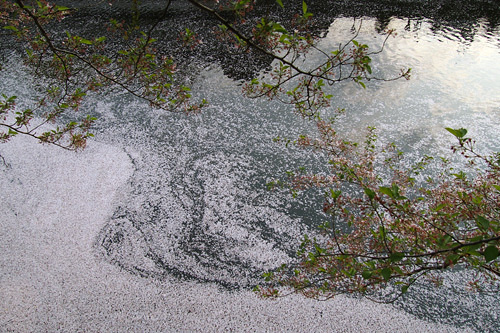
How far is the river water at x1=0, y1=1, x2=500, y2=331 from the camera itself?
1.79 meters

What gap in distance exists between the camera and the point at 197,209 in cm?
238

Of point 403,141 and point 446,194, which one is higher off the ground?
point 446,194

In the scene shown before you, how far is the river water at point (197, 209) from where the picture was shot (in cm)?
179

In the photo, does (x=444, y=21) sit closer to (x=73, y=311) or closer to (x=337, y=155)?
(x=337, y=155)

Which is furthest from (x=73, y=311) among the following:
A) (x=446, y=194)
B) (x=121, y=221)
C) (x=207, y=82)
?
(x=207, y=82)

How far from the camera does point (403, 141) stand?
2.84 meters

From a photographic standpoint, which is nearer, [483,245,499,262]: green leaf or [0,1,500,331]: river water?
[483,245,499,262]: green leaf

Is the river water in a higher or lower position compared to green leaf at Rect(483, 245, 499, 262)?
lower

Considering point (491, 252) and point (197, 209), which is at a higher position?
point (491, 252)

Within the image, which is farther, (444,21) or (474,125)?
(444,21)

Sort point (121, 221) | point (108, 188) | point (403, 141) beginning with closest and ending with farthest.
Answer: point (121, 221) → point (108, 188) → point (403, 141)

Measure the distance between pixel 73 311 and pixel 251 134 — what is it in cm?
184

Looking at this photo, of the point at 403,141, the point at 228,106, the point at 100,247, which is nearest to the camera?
the point at 100,247

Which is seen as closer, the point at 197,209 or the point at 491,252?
the point at 491,252
